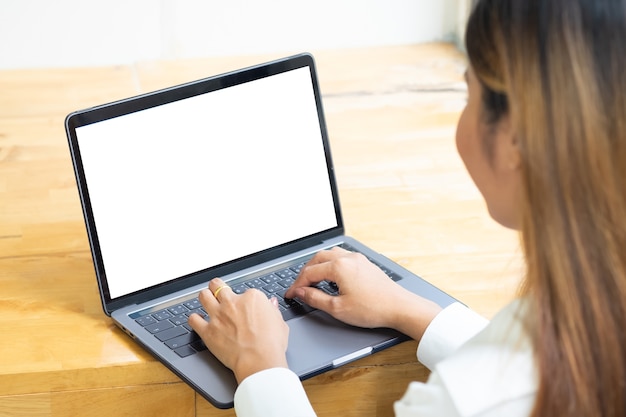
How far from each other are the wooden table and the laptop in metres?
0.04

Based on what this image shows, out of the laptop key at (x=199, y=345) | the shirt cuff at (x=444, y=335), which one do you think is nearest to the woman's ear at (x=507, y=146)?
the shirt cuff at (x=444, y=335)

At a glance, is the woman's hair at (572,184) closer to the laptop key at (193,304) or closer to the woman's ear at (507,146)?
the woman's ear at (507,146)

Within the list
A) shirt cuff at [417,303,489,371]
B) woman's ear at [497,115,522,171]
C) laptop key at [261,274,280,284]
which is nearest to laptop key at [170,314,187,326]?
laptop key at [261,274,280,284]

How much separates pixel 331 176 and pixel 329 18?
86cm

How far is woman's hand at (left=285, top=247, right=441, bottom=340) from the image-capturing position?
0.99m

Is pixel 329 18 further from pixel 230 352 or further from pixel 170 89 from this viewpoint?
pixel 230 352

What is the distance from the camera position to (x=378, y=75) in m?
1.77

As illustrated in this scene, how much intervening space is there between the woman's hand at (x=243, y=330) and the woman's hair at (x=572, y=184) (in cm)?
30

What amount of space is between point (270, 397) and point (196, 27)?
117 centimetres

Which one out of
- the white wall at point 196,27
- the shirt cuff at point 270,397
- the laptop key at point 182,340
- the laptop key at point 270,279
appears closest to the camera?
the shirt cuff at point 270,397

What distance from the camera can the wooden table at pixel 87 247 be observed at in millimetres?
981

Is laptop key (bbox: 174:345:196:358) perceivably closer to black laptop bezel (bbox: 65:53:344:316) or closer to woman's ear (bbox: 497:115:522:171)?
black laptop bezel (bbox: 65:53:344:316)

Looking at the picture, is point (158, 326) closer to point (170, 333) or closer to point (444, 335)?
point (170, 333)

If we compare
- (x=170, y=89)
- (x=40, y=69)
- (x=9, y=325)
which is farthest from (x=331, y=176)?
(x=40, y=69)
